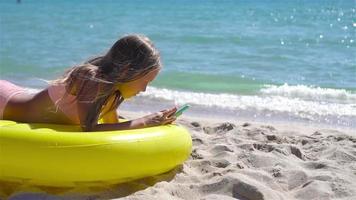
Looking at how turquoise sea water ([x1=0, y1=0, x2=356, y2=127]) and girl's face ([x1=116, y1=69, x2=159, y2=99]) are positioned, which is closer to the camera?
girl's face ([x1=116, y1=69, x2=159, y2=99])

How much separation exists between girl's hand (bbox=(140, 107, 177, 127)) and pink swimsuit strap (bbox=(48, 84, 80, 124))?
1.49 feet

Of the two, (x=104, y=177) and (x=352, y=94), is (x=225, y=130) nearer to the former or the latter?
(x=104, y=177)

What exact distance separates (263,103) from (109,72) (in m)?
3.68

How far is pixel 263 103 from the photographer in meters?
6.80

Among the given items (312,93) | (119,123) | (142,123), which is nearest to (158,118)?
(142,123)

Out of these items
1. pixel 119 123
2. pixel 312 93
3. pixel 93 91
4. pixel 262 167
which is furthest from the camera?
pixel 312 93

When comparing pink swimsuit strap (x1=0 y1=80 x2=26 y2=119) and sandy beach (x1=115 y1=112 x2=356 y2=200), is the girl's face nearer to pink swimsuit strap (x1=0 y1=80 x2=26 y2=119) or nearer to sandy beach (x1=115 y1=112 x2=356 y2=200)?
sandy beach (x1=115 y1=112 x2=356 y2=200)

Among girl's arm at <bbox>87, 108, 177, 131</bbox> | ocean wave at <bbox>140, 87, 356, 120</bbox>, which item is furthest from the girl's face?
ocean wave at <bbox>140, 87, 356, 120</bbox>

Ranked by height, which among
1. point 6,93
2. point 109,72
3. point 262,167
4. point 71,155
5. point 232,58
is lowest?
point 232,58

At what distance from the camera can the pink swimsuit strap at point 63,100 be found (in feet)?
11.4

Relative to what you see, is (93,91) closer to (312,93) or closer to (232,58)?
(312,93)

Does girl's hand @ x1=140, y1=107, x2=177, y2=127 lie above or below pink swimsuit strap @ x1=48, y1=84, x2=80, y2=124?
below

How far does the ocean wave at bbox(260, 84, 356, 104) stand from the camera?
707 centimetres

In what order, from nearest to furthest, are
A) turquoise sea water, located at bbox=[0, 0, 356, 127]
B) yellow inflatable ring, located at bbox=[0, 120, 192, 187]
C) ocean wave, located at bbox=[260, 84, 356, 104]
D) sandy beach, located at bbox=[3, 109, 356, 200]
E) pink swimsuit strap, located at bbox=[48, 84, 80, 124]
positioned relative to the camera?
yellow inflatable ring, located at bbox=[0, 120, 192, 187] < sandy beach, located at bbox=[3, 109, 356, 200] < pink swimsuit strap, located at bbox=[48, 84, 80, 124] < turquoise sea water, located at bbox=[0, 0, 356, 127] < ocean wave, located at bbox=[260, 84, 356, 104]
